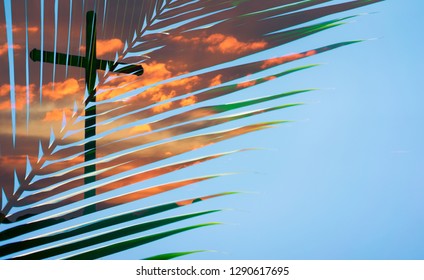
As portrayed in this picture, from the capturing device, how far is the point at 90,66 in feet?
3.38

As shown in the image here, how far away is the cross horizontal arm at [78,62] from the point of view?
999 millimetres

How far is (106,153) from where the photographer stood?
3.31 feet

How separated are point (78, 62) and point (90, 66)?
0.05 metres

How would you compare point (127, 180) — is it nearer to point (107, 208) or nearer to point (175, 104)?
point (107, 208)

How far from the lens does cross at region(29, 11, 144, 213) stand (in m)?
0.97

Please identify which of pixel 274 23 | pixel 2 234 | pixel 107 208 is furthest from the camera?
pixel 274 23

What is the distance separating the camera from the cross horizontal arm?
1.00m

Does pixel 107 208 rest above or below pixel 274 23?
below

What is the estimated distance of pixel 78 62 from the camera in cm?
107

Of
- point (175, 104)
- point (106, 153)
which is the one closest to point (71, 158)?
point (106, 153)

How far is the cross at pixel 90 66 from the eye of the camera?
38.3 inches
